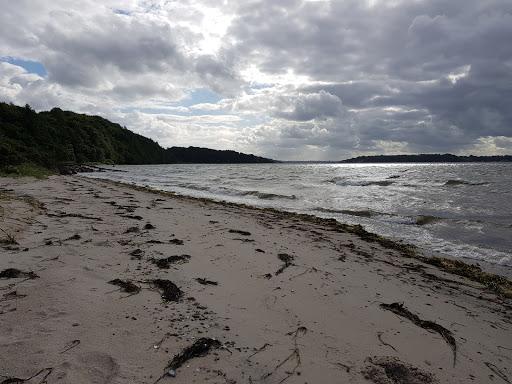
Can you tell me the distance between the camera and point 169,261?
5633 millimetres

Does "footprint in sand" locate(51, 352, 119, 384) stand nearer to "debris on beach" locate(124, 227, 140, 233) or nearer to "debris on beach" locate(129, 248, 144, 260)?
"debris on beach" locate(129, 248, 144, 260)

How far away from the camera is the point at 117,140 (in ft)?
452

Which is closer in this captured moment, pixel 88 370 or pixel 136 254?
pixel 88 370

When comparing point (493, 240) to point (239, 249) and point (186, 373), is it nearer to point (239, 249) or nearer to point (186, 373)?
point (239, 249)

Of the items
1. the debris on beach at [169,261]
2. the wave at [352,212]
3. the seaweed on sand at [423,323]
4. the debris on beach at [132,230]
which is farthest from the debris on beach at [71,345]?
the wave at [352,212]

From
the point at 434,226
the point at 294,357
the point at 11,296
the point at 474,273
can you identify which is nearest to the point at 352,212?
the point at 434,226

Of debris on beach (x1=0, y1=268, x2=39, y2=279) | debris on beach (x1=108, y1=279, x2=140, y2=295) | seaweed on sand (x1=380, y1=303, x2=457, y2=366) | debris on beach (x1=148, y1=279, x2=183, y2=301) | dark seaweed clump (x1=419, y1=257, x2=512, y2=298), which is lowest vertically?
dark seaweed clump (x1=419, y1=257, x2=512, y2=298)

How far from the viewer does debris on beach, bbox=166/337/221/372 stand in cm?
284

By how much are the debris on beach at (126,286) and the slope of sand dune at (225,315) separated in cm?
2

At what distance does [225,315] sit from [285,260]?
2.81 meters

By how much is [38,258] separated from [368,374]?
4635 millimetres

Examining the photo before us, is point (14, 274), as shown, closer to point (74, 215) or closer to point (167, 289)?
point (167, 289)

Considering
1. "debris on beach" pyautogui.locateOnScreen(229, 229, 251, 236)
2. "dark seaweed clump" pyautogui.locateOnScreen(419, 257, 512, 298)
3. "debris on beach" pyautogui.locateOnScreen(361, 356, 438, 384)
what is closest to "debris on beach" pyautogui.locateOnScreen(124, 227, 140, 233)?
"debris on beach" pyautogui.locateOnScreen(229, 229, 251, 236)

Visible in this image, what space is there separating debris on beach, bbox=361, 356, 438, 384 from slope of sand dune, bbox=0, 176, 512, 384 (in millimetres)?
13
